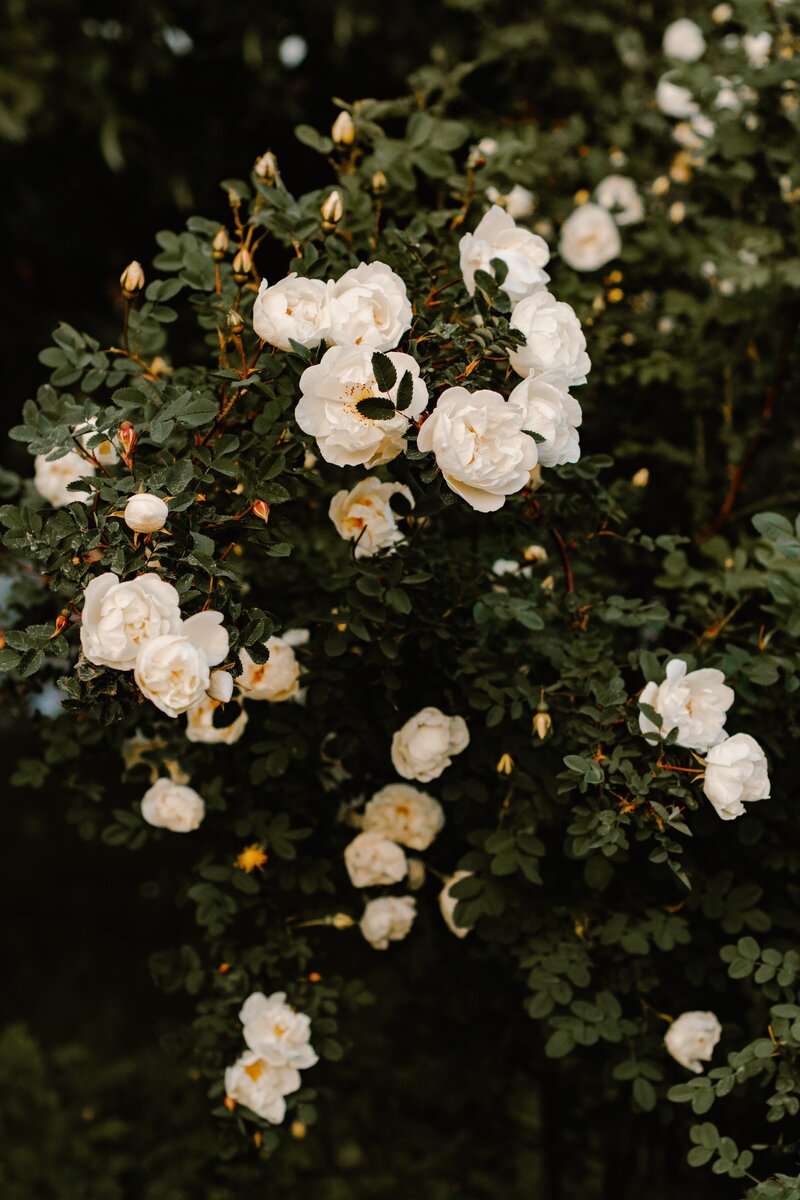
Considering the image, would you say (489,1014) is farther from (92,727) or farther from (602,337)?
(602,337)

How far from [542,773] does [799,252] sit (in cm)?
116

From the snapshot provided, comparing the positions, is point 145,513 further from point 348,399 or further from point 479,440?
point 479,440

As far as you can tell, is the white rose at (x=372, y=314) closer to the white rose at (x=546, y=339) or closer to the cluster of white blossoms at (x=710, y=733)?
the white rose at (x=546, y=339)

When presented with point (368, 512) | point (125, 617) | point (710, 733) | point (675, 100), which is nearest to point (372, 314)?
point (368, 512)

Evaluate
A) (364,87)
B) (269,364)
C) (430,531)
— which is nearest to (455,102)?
(364,87)

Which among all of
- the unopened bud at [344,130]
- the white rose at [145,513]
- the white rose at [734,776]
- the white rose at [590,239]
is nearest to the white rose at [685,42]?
the white rose at [590,239]

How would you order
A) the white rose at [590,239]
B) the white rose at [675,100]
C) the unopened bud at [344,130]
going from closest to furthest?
the unopened bud at [344,130] → the white rose at [590,239] → the white rose at [675,100]

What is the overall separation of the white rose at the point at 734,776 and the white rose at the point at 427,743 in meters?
0.36

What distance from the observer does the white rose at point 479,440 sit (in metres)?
1.11

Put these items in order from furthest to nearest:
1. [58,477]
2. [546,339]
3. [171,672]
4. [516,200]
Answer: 1. [516,200]
2. [58,477]
3. [546,339]
4. [171,672]

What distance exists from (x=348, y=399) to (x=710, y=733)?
59 centimetres

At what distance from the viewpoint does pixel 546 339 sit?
3.91 feet

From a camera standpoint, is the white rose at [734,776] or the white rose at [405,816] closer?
the white rose at [734,776]

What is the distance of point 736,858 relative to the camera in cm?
167
